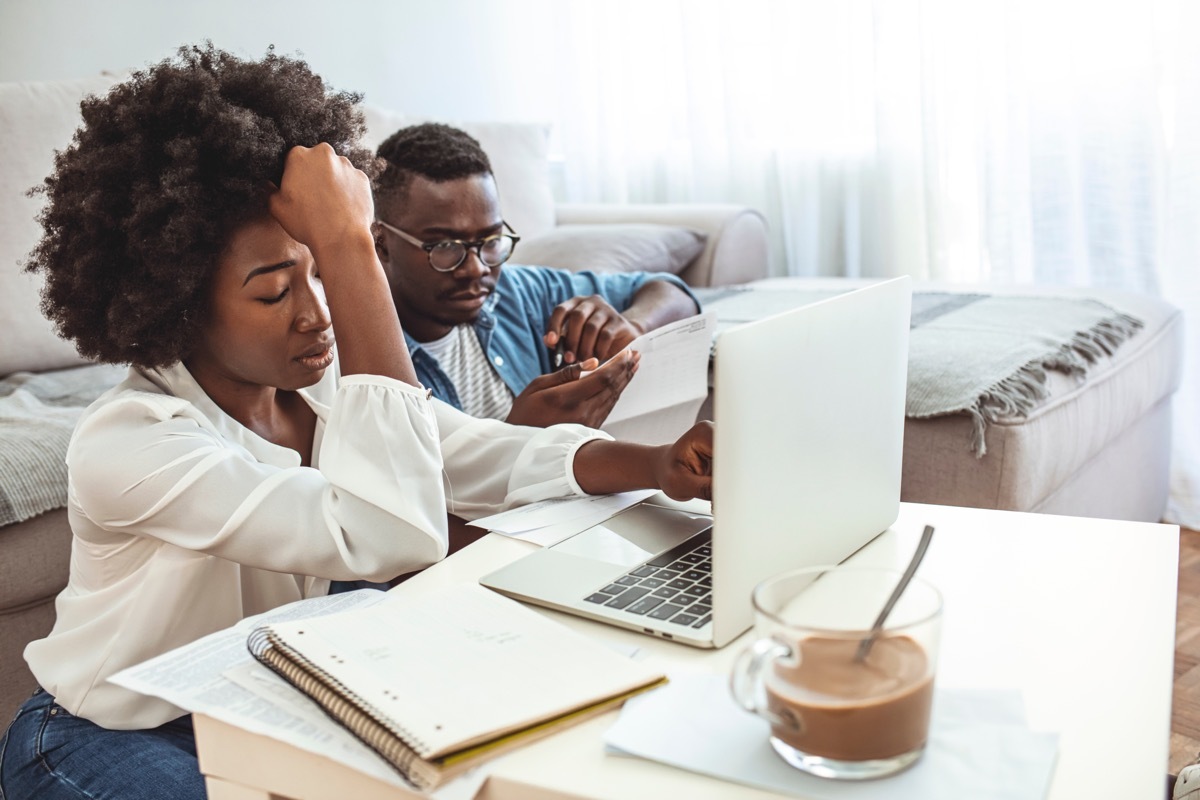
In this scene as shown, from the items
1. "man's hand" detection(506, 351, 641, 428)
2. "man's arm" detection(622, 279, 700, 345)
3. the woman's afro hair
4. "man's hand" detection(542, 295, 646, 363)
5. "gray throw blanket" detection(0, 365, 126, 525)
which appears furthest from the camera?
"man's arm" detection(622, 279, 700, 345)

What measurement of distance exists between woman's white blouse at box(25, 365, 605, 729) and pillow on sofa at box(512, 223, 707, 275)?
1.41 m

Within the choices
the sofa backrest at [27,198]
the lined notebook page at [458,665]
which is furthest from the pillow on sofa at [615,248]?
the lined notebook page at [458,665]

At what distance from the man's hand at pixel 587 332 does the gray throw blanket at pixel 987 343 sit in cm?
39

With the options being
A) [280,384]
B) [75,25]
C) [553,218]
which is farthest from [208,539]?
[553,218]

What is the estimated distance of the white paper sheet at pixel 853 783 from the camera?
20.6 inches

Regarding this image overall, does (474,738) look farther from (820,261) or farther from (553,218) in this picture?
(820,261)

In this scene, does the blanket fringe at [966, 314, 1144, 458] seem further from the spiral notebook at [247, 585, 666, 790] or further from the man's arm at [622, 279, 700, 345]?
the spiral notebook at [247, 585, 666, 790]

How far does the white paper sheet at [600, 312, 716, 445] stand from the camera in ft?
4.40

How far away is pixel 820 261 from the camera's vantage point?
10.0 feet

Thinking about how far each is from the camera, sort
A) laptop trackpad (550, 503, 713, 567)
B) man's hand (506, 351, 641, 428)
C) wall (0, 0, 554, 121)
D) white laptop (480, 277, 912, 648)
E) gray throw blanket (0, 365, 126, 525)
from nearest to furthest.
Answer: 1. white laptop (480, 277, 912, 648)
2. laptop trackpad (550, 503, 713, 567)
3. man's hand (506, 351, 641, 428)
4. gray throw blanket (0, 365, 126, 525)
5. wall (0, 0, 554, 121)

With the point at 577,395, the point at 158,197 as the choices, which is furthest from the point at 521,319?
the point at 158,197

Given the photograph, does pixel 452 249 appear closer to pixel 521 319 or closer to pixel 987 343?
pixel 521 319

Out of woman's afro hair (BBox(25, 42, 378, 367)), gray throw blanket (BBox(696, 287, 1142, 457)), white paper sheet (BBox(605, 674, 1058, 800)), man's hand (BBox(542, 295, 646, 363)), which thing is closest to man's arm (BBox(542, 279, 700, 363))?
man's hand (BBox(542, 295, 646, 363))

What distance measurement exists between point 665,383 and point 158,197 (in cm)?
69
